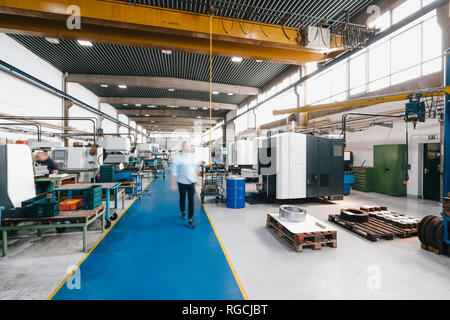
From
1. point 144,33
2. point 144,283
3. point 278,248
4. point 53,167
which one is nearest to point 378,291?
point 278,248

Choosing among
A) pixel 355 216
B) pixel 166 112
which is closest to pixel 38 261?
pixel 355 216

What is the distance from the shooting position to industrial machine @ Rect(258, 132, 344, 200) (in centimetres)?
623

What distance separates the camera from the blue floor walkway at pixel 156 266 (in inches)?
92.5

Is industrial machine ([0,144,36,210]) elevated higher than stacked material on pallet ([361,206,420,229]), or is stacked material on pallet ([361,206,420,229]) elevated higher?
industrial machine ([0,144,36,210])

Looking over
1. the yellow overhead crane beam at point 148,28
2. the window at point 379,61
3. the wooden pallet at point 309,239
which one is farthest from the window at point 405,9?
the wooden pallet at point 309,239

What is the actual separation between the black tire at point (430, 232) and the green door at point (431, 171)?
4858 millimetres

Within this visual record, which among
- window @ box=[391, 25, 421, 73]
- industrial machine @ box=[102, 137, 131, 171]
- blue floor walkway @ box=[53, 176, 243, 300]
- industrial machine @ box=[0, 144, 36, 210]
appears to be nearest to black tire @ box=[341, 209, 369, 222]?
blue floor walkway @ box=[53, 176, 243, 300]

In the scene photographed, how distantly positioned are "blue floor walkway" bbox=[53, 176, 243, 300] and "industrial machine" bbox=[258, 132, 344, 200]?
9.42ft

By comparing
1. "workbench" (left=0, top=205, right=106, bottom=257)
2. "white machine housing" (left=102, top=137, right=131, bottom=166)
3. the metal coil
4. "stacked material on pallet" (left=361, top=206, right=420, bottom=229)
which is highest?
"white machine housing" (left=102, top=137, right=131, bottom=166)

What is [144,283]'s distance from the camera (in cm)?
251

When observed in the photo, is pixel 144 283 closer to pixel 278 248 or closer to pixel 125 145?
pixel 278 248

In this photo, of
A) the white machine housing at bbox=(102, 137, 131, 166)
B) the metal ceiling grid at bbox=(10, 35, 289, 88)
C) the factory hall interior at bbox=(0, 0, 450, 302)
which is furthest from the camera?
the metal ceiling grid at bbox=(10, 35, 289, 88)

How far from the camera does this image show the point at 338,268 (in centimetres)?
290

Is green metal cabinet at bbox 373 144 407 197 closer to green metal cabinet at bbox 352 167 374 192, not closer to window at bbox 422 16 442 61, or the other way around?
green metal cabinet at bbox 352 167 374 192
